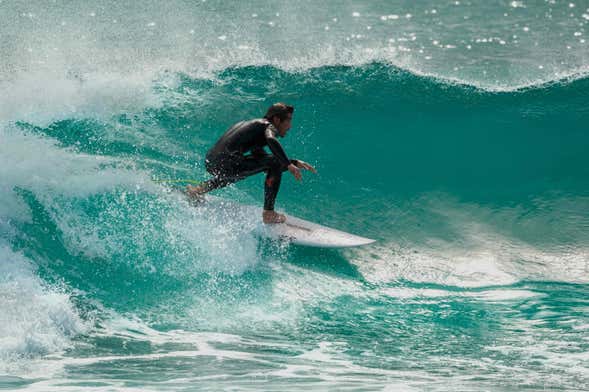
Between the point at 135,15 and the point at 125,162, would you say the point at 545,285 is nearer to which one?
the point at 125,162

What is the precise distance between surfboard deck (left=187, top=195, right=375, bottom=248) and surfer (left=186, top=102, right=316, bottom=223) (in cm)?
10

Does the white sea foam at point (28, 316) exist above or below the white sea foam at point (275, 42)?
below

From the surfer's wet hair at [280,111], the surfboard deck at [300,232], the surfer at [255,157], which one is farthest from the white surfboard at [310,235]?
the surfer's wet hair at [280,111]

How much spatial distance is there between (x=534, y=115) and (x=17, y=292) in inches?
333

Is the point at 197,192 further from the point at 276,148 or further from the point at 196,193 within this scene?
the point at 276,148

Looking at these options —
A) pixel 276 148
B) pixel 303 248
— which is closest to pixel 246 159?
pixel 276 148

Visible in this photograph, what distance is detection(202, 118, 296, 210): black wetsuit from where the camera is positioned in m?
7.96

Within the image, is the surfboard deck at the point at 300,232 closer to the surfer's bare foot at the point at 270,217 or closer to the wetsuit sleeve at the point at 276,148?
the surfer's bare foot at the point at 270,217

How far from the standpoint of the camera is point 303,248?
26.9ft

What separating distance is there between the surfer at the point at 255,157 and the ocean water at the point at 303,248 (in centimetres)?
37

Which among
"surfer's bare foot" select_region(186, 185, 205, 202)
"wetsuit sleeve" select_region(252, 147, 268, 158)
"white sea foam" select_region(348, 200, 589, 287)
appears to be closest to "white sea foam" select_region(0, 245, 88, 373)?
"surfer's bare foot" select_region(186, 185, 205, 202)

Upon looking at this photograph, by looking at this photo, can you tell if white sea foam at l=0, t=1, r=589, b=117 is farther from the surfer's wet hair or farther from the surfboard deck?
the surfer's wet hair

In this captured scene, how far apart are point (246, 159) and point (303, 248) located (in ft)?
3.71

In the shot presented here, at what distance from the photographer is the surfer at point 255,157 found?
793 centimetres
